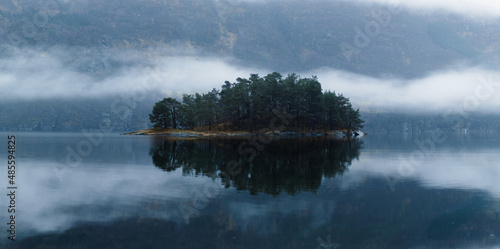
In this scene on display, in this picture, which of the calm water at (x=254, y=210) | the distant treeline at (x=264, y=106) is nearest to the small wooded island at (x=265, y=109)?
the distant treeline at (x=264, y=106)

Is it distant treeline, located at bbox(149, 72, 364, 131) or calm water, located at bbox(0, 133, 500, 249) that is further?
distant treeline, located at bbox(149, 72, 364, 131)

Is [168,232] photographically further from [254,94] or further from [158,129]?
[158,129]

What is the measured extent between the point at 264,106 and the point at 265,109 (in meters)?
2.79

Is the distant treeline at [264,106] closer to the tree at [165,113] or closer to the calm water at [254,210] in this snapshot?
the tree at [165,113]

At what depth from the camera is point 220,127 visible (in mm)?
169625

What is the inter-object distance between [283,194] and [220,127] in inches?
5873

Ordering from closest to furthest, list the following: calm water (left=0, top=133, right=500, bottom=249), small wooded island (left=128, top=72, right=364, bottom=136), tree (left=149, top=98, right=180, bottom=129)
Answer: calm water (left=0, top=133, right=500, bottom=249) < small wooded island (left=128, top=72, right=364, bottom=136) < tree (left=149, top=98, right=180, bottom=129)

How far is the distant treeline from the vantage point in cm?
15700

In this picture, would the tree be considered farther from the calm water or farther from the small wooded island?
the calm water

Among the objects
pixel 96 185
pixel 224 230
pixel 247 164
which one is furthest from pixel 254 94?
pixel 224 230

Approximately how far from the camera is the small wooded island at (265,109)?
157 m

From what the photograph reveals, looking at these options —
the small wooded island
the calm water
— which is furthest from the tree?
the calm water

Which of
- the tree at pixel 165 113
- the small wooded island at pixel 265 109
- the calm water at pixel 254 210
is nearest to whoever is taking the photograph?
the calm water at pixel 254 210

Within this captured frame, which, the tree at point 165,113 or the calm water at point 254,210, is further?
the tree at point 165,113
